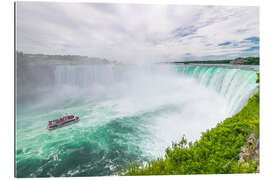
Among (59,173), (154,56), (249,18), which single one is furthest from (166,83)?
(59,173)

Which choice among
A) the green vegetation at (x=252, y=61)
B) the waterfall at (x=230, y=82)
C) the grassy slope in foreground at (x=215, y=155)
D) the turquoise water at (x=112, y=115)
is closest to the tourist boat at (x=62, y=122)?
the turquoise water at (x=112, y=115)

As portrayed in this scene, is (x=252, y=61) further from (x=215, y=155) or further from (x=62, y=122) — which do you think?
(x=62, y=122)

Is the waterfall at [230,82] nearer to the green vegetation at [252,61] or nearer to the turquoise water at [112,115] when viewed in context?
the turquoise water at [112,115]

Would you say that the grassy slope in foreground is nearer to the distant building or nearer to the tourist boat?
the distant building

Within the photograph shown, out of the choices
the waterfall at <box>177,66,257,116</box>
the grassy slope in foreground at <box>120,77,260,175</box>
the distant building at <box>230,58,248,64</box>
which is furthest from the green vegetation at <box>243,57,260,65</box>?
the grassy slope in foreground at <box>120,77,260,175</box>

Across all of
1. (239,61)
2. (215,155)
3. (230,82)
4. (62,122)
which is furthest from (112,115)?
(230,82)
